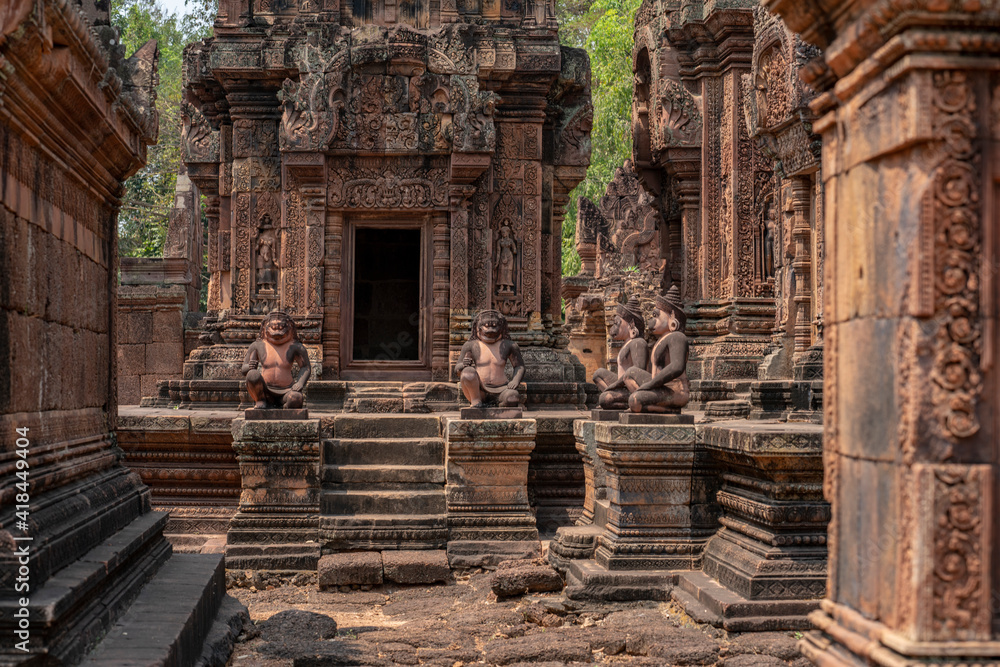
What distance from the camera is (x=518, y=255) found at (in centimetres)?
1166

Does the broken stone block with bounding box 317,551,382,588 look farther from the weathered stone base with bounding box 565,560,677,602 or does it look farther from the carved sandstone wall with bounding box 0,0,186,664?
the carved sandstone wall with bounding box 0,0,186,664

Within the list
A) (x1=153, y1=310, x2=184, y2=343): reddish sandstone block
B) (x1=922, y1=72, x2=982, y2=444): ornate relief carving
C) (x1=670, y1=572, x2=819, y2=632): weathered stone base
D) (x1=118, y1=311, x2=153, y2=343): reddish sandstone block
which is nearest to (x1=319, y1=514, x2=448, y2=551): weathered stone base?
(x1=670, y1=572, x2=819, y2=632): weathered stone base

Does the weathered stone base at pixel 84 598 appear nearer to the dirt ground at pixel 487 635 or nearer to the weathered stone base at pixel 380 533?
the dirt ground at pixel 487 635

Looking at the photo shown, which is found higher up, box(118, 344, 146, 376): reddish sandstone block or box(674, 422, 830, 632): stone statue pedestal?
box(118, 344, 146, 376): reddish sandstone block

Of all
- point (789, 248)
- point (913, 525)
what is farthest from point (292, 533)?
point (913, 525)

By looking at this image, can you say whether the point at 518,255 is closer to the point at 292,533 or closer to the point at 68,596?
the point at 292,533

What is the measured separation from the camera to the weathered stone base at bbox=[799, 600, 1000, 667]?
2.79 meters

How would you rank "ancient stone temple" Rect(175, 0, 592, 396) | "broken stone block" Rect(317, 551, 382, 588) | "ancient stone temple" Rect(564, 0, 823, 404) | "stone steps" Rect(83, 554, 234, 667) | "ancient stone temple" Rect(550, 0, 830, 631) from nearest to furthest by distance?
"stone steps" Rect(83, 554, 234, 667), "ancient stone temple" Rect(550, 0, 830, 631), "broken stone block" Rect(317, 551, 382, 588), "ancient stone temple" Rect(564, 0, 823, 404), "ancient stone temple" Rect(175, 0, 592, 396)

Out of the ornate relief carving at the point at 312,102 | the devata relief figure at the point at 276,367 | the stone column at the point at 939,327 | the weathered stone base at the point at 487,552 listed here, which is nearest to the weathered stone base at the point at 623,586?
the weathered stone base at the point at 487,552

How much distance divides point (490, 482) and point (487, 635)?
242 cm

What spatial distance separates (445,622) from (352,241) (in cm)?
596

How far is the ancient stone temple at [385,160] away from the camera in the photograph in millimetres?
11031

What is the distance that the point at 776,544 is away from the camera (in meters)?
5.92

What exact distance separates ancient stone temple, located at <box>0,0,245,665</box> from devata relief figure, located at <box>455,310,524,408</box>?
3.14 metres
